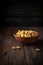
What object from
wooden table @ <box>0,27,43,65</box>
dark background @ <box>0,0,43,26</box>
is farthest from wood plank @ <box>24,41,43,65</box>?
dark background @ <box>0,0,43,26</box>

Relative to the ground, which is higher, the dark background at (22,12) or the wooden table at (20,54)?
the dark background at (22,12)

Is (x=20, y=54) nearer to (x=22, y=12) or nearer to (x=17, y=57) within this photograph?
(x=17, y=57)

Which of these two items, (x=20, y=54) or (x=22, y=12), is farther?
(x=22, y=12)

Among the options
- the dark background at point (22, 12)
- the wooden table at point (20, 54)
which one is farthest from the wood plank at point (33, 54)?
the dark background at point (22, 12)

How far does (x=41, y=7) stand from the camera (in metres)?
4.20

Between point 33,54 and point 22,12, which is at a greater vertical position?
point 22,12

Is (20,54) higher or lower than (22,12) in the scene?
lower

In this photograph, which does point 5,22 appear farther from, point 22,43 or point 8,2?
point 22,43

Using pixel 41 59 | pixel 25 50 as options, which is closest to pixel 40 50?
pixel 25 50

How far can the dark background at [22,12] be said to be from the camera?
418 cm

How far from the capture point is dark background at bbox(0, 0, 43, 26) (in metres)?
4.18

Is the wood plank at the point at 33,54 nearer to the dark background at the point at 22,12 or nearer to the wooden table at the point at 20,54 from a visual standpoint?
the wooden table at the point at 20,54

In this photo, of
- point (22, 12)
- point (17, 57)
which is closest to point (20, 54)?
point (17, 57)

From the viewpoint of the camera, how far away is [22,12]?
419cm
